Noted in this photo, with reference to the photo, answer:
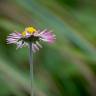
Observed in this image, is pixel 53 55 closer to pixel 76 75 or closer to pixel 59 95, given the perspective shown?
pixel 76 75

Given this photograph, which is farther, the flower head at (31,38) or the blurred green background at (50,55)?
the blurred green background at (50,55)

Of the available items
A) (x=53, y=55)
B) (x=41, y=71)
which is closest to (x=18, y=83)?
(x=41, y=71)

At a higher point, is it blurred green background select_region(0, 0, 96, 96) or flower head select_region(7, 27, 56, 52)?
blurred green background select_region(0, 0, 96, 96)

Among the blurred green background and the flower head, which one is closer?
the flower head

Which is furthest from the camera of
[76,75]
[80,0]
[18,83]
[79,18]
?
[80,0]

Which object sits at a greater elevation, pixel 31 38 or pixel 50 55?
pixel 50 55

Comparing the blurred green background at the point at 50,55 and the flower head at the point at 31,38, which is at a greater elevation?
the blurred green background at the point at 50,55

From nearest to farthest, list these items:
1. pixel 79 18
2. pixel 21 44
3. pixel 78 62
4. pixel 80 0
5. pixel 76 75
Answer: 1. pixel 21 44
2. pixel 78 62
3. pixel 76 75
4. pixel 79 18
5. pixel 80 0

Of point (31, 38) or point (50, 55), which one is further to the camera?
point (50, 55)
